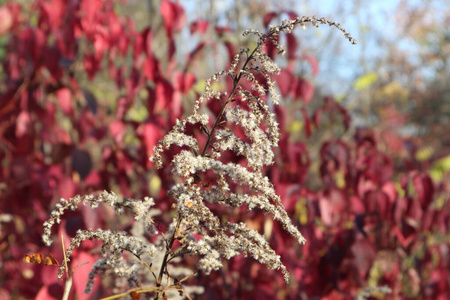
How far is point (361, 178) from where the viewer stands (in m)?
2.68

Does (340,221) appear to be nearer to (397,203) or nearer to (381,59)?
(397,203)

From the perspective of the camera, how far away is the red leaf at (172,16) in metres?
2.64

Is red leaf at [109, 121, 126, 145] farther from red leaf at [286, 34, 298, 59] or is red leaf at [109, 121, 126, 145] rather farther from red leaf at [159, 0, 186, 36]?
red leaf at [286, 34, 298, 59]

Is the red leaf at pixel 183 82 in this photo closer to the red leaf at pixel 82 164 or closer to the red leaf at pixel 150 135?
the red leaf at pixel 150 135

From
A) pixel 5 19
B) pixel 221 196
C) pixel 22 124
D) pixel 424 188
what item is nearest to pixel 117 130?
pixel 22 124

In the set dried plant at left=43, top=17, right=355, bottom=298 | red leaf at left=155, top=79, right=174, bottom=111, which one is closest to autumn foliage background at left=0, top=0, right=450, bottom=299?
red leaf at left=155, top=79, right=174, bottom=111

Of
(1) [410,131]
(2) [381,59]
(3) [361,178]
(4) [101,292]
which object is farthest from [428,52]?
(4) [101,292]

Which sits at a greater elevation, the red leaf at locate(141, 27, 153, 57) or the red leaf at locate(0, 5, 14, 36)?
the red leaf at locate(0, 5, 14, 36)

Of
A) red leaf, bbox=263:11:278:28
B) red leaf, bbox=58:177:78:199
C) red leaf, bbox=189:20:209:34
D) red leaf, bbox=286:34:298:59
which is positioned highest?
red leaf, bbox=189:20:209:34

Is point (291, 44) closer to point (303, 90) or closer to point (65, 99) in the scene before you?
point (303, 90)

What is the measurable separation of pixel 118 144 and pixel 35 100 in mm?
447

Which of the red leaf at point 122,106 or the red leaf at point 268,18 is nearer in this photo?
the red leaf at point 268,18

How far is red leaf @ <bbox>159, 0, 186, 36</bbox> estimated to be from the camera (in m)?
2.64

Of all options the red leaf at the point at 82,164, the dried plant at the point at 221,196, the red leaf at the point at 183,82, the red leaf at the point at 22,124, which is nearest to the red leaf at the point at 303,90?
the red leaf at the point at 183,82
